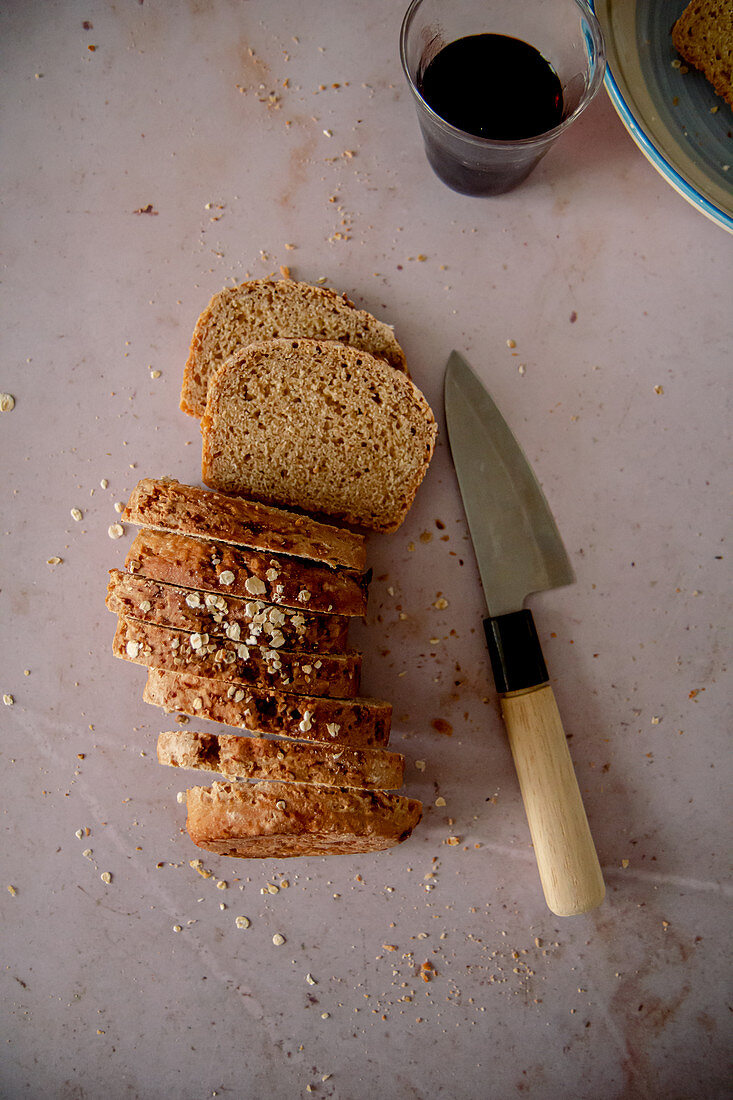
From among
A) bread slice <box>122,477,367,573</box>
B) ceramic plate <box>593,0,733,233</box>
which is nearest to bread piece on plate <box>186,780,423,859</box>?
bread slice <box>122,477,367,573</box>

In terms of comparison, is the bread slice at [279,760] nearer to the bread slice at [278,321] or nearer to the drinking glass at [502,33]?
the bread slice at [278,321]

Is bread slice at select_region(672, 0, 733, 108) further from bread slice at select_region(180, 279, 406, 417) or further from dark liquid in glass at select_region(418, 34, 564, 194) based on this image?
bread slice at select_region(180, 279, 406, 417)

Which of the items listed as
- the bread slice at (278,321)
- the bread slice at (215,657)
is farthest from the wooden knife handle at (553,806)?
the bread slice at (278,321)

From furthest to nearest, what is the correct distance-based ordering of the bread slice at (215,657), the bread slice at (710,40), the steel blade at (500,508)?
the steel blade at (500,508)
the bread slice at (710,40)
the bread slice at (215,657)

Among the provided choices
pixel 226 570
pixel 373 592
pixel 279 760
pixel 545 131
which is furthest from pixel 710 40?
pixel 279 760

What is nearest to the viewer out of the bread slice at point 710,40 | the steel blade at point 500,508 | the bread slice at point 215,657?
the bread slice at point 215,657
